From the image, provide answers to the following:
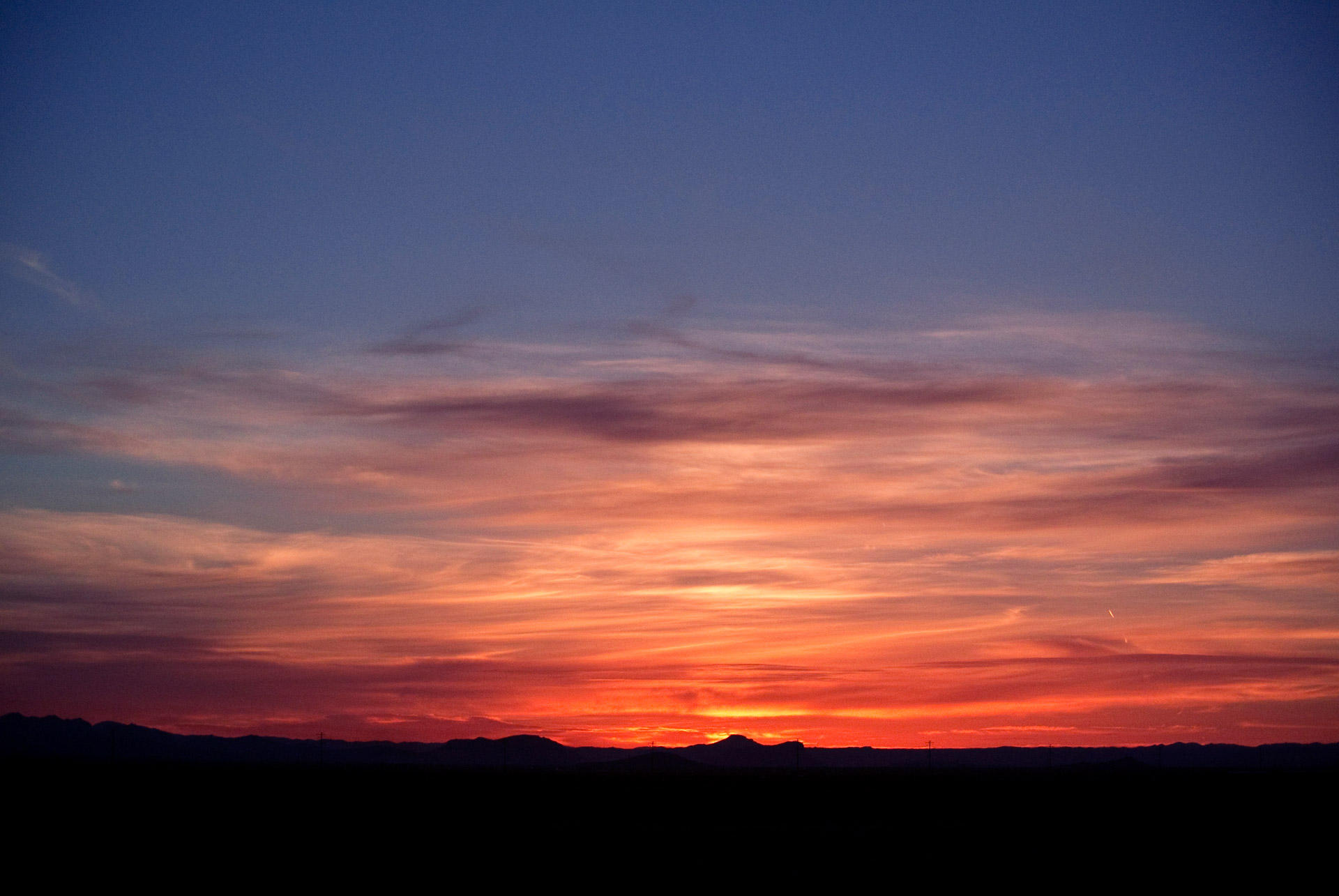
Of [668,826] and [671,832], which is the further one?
[668,826]

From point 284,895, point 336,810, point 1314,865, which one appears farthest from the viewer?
point 336,810

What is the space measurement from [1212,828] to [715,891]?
29112mm

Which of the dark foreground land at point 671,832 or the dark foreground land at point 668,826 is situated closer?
the dark foreground land at point 671,832

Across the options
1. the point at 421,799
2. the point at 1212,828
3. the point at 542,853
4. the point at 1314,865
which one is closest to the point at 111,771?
the point at 421,799

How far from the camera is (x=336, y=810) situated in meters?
60.0

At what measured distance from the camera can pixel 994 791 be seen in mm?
82000

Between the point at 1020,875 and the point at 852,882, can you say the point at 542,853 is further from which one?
the point at 1020,875

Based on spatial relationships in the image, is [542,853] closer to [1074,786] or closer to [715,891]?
[715,891]

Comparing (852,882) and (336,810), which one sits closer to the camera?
(852,882)

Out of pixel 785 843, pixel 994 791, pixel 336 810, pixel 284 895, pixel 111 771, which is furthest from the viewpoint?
pixel 111 771

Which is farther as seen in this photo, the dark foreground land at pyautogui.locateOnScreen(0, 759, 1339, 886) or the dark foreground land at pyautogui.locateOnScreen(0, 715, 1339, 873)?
the dark foreground land at pyautogui.locateOnScreen(0, 759, 1339, 886)

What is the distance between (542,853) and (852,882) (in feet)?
35.8

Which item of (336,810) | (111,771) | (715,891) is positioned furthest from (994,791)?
(111,771)

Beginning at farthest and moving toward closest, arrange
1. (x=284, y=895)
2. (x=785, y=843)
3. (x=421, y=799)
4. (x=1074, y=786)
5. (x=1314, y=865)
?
(x=1074, y=786)
(x=421, y=799)
(x=785, y=843)
(x=1314, y=865)
(x=284, y=895)
